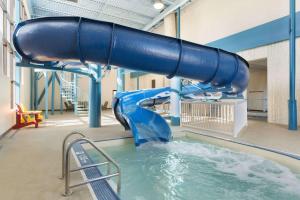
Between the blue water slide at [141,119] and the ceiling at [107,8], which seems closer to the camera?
the blue water slide at [141,119]

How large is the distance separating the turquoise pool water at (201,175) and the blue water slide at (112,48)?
144cm

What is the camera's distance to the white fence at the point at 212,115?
15.1 ft

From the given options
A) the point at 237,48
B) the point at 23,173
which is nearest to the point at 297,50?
the point at 237,48

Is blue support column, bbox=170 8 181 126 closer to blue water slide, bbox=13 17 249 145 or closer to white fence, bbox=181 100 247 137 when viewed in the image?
white fence, bbox=181 100 247 137

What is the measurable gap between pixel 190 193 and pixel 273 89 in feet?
18.2

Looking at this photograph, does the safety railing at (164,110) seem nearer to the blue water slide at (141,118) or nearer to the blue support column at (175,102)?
the blue support column at (175,102)

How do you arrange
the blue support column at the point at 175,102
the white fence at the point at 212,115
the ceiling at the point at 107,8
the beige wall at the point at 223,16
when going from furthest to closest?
1. the ceiling at the point at 107,8
2. the blue support column at the point at 175,102
3. the beige wall at the point at 223,16
4. the white fence at the point at 212,115

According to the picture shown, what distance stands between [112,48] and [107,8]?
6938mm

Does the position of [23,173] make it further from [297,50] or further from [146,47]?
[297,50]

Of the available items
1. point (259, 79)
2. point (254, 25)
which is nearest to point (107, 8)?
point (254, 25)

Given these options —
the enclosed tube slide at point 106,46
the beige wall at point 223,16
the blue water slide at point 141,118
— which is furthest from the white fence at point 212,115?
the beige wall at point 223,16

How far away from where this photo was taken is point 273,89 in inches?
235

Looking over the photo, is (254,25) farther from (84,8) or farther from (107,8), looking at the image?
(84,8)

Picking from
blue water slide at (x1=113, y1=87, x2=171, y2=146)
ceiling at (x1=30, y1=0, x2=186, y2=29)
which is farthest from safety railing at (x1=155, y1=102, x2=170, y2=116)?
blue water slide at (x1=113, y1=87, x2=171, y2=146)
